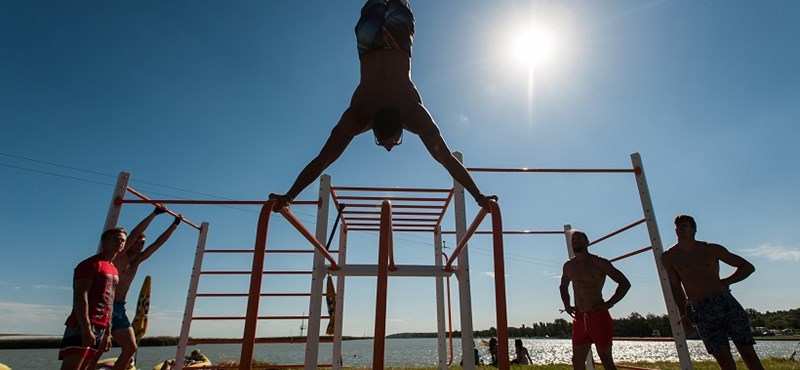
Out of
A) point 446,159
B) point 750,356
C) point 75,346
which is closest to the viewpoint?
point 446,159

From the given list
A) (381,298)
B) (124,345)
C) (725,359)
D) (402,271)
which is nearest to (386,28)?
(381,298)

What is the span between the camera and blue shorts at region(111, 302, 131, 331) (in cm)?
434

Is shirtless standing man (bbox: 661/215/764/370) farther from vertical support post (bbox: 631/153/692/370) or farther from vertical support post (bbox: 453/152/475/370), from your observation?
vertical support post (bbox: 453/152/475/370)

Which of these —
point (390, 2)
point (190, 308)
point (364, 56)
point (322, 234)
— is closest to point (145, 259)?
point (190, 308)

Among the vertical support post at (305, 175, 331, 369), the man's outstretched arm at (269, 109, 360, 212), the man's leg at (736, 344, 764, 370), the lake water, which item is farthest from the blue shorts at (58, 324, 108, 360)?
the lake water

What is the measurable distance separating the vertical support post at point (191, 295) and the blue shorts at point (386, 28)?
14.8 ft

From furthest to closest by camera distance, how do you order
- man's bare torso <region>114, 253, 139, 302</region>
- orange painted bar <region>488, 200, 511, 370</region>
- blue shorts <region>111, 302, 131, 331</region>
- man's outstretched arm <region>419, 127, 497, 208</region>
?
man's bare torso <region>114, 253, 139, 302</region> < blue shorts <region>111, 302, 131, 331</region> < man's outstretched arm <region>419, 127, 497, 208</region> < orange painted bar <region>488, 200, 511, 370</region>

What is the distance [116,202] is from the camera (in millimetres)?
4766

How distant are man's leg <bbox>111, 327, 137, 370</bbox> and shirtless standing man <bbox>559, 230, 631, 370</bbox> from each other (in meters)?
4.78

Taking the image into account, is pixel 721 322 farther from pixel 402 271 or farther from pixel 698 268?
pixel 402 271

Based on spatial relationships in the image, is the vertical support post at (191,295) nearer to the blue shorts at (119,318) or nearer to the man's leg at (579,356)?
the blue shorts at (119,318)

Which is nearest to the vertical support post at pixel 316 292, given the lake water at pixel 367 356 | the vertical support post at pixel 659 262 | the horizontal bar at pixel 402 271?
the horizontal bar at pixel 402 271

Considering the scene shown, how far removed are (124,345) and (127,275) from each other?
0.78 meters

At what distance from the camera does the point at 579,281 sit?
4.55 metres
